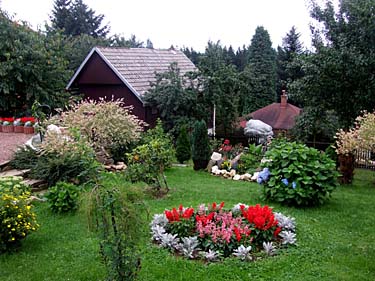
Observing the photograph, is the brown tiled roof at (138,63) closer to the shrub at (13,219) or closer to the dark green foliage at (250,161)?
the dark green foliage at (250,161)

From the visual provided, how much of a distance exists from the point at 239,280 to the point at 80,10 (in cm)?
2766

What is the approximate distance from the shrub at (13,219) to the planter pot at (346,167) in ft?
20.3

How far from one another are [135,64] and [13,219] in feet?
39.6

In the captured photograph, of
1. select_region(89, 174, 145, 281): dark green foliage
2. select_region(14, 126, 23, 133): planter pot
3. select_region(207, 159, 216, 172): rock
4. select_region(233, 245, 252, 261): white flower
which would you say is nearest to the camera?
select_region(89, 174, 145, 281): dark green foliage

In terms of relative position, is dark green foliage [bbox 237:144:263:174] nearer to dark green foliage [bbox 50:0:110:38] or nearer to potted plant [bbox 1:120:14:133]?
potted plant [bbox 1:120:14:133]

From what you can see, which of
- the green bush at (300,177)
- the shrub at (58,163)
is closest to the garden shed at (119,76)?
the shrub at (58,163)

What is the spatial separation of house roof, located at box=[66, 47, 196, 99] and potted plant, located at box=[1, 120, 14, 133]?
4.36 m

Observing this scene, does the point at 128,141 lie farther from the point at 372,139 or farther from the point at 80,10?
the point at 80,10

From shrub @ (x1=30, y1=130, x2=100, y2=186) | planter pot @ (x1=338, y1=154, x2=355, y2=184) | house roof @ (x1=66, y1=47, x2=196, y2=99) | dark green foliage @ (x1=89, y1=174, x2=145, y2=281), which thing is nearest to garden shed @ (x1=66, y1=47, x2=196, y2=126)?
house roof @ (x1=66, y1=47, x2=196, y2=99)

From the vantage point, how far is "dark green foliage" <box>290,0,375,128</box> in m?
9.39

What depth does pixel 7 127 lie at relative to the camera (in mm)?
11750

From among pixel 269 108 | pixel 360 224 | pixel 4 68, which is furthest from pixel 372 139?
pixel 269 108

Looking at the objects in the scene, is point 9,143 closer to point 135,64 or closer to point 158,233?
point 158,233

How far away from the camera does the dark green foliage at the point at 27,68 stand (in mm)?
12852
